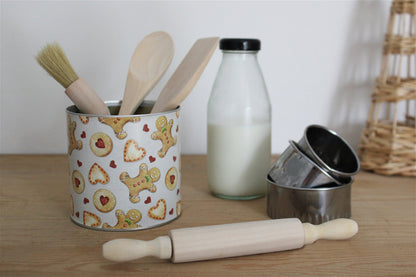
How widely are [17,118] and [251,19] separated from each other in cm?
54

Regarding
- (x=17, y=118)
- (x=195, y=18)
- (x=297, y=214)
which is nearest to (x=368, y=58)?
(x=195, y=18)

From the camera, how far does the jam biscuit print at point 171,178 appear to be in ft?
2.20

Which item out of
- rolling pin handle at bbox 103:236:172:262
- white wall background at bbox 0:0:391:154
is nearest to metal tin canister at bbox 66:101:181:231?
rolling pin handle at bbox 103:236:172:262

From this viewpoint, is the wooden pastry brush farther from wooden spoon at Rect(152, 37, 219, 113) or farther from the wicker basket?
the wicker basket

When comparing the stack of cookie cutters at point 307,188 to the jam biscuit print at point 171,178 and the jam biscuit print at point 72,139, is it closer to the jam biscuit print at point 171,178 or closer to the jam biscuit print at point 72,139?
the jam biscuit print at point 171,178

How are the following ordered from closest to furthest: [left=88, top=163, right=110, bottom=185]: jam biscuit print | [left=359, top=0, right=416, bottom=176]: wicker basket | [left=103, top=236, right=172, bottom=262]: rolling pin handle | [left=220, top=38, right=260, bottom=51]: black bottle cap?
[left=103, top=236, right=172, bottom=262]: rolling pin handle
[left=88, top=163, right=110, bottom=185]: jam biscuit print
[left=220, top=38, right=260, bottom=51]: black bottle cap
[left=359, top=0, right=416, bottom=176]: wicker basket

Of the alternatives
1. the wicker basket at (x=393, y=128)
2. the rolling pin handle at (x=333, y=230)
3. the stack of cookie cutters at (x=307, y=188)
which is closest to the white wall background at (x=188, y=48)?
the wicker basket at (x=393, y=128)

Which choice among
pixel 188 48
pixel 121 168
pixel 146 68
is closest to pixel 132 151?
pixel 121 168

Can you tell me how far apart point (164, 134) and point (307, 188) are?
0.67 feet

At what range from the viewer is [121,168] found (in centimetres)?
63

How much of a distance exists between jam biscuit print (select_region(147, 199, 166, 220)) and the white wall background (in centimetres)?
41

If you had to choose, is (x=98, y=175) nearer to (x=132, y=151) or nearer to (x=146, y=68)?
(x=132, y=151)

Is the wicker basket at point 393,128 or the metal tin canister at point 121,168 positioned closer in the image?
the metal tin canister at point 121,168

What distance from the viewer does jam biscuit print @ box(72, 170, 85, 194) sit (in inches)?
25.6
